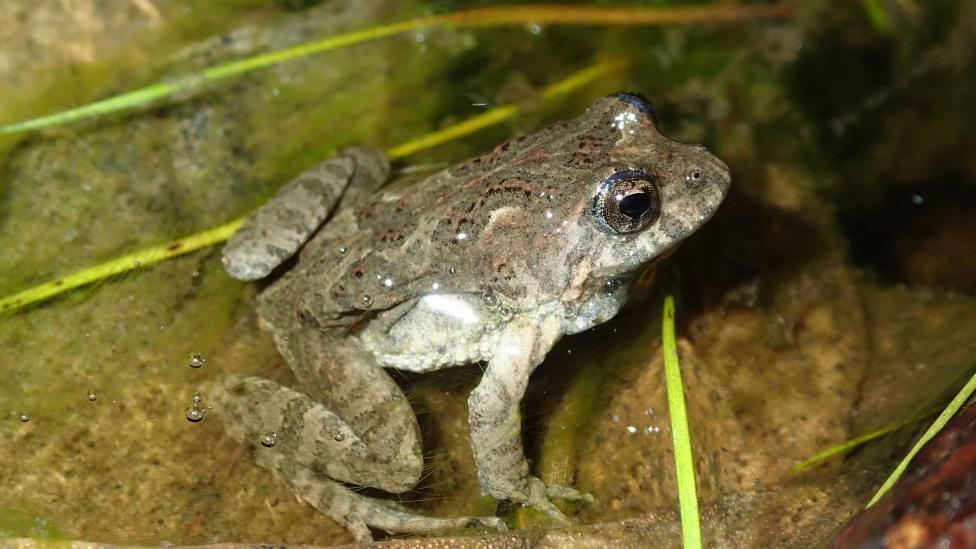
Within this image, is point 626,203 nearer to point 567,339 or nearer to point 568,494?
point 567,339

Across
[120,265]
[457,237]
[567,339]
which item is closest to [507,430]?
[567,339]

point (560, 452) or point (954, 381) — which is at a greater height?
point (954, 381)

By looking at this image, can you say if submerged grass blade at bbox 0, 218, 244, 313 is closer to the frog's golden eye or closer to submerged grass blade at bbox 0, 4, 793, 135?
submerged grass blade at bbox 0, 4, 793, 135

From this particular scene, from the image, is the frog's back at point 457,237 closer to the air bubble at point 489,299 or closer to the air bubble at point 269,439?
the air bubble at point 489,299

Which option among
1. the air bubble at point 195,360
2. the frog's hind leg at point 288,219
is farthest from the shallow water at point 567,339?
the frog's hind leg at point 288,219

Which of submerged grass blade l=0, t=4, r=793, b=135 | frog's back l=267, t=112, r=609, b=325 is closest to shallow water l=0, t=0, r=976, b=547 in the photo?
submerged grass blade l=0, t=4, r=793, b=135

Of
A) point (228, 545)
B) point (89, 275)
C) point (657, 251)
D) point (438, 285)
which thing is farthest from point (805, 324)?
point (89, 275)

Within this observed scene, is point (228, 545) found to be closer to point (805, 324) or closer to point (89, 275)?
point (89, 275)
